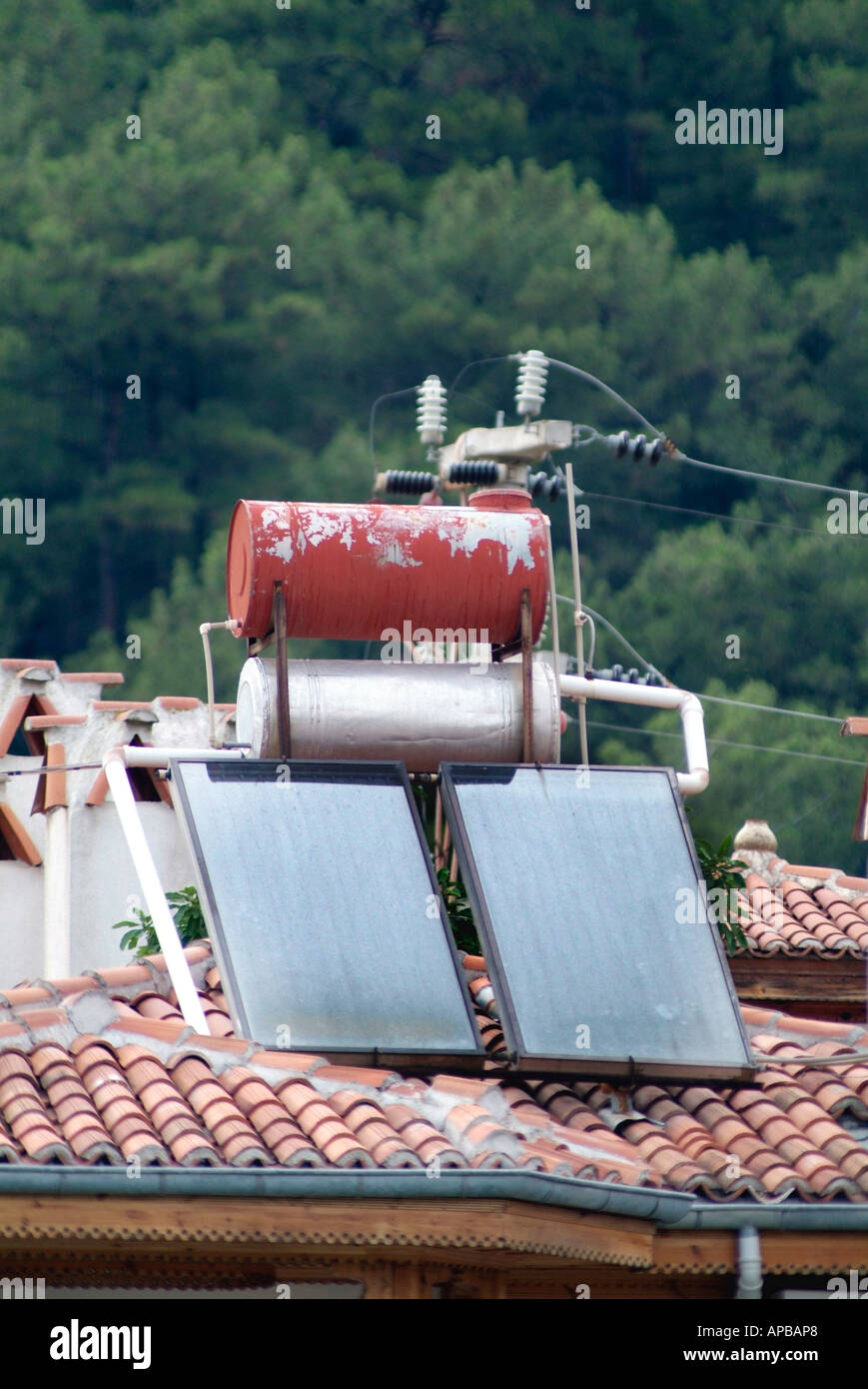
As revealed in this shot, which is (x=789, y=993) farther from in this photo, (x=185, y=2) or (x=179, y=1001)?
(x=185, y=2)

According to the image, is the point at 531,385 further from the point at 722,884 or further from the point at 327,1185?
the point at 327,1185

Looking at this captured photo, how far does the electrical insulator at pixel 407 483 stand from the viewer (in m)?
16.5

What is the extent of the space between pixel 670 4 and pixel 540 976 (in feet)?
139

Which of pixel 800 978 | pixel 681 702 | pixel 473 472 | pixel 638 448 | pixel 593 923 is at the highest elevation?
pixel 638 448

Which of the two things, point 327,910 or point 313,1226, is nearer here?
point 313,1226

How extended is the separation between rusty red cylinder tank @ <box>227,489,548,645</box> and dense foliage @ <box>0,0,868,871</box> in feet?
80.0

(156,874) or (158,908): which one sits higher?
(156,874)

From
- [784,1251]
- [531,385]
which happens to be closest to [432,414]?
[531,385]

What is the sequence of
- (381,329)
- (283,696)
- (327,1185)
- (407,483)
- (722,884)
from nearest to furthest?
(327,1185), (283,696), (722,884), (407,483), (381,329)

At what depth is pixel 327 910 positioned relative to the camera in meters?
10.5

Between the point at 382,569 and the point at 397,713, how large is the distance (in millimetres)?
753

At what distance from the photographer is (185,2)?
1951 inches

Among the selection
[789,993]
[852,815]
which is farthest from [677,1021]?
[852,815]

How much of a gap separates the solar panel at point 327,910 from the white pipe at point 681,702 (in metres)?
1.73
